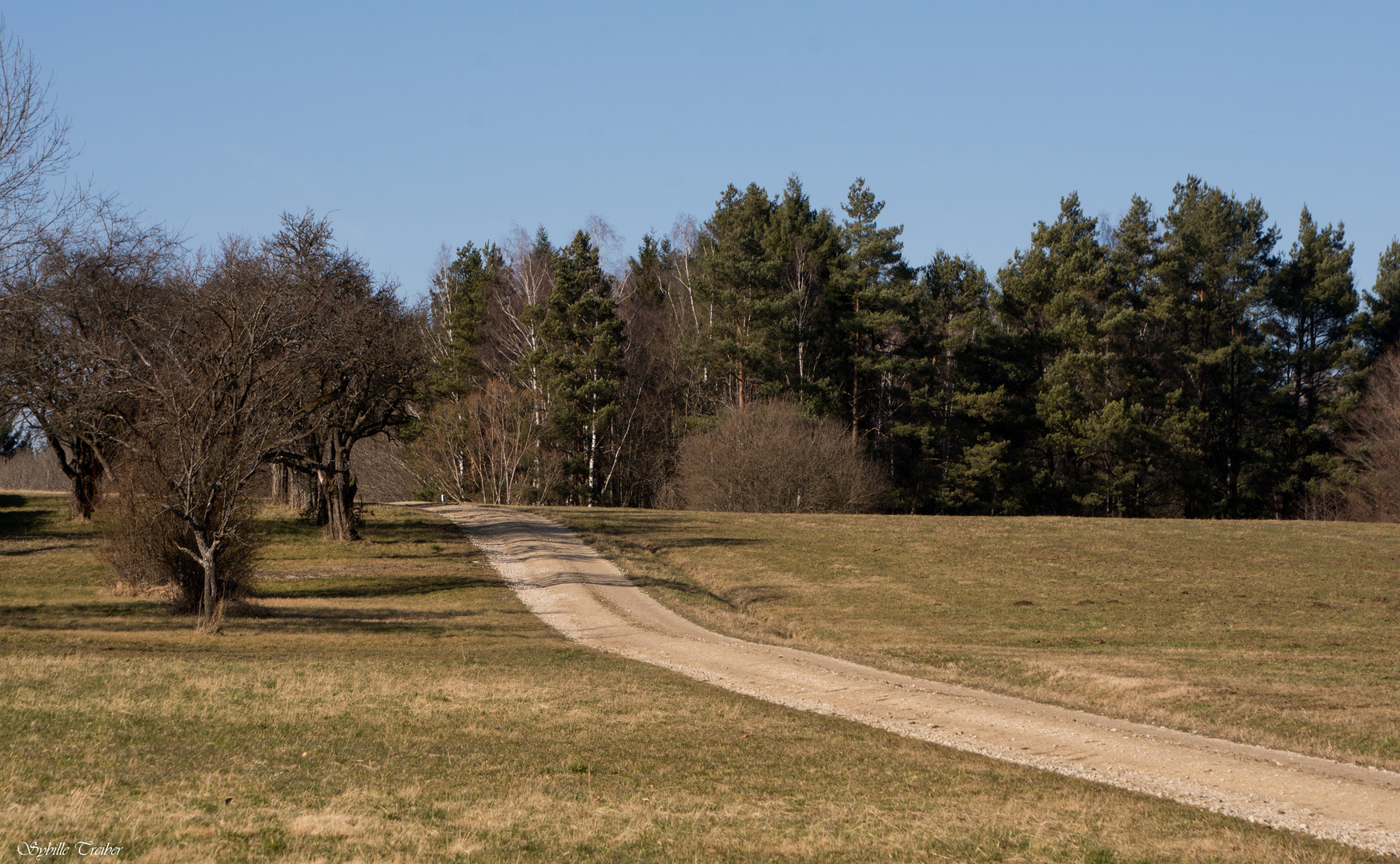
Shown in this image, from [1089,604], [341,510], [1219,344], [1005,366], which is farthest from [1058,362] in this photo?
[341,510]

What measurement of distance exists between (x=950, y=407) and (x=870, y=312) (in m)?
7.03

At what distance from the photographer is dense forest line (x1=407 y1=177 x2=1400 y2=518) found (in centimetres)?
5134

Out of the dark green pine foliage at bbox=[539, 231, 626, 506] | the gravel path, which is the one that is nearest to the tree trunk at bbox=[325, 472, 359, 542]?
the gravel path

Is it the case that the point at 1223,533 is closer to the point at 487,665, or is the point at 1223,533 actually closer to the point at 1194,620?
the point at 1194,620

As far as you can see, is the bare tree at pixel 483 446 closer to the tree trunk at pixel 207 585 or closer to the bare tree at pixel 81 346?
the bare tree at pixel 81 346

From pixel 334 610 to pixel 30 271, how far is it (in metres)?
9.31

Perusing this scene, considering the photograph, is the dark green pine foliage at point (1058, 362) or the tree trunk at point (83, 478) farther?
the dark green pine foliage at point (1058, 362)

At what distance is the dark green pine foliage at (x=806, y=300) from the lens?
5038cm

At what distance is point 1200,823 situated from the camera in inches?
313

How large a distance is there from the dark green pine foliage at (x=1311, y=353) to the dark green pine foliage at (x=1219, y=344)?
0.98 metres

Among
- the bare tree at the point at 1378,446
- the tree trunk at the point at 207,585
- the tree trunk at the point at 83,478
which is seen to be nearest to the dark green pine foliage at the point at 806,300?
the bare tree at the point at 1378,446

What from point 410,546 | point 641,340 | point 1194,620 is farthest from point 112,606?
point 641,340

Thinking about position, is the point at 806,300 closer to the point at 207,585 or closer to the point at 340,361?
the point at 340,361

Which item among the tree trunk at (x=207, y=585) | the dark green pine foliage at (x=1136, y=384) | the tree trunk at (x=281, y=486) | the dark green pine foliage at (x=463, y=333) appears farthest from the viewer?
the dark green pine foliage at (x=463, y=333)
